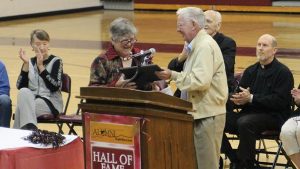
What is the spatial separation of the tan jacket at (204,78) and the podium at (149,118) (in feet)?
2.29

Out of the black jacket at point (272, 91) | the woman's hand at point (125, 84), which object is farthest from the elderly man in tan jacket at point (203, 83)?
the black jacket at point (272, 91)

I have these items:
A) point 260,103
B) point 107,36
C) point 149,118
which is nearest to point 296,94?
point 260,103

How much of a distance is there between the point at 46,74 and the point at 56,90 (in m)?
0.22

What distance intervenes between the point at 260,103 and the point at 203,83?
155cm

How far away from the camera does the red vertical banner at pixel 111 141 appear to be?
148 inches

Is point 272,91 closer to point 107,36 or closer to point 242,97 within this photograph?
point 242,97

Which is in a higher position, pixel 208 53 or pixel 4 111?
pixel 208 53

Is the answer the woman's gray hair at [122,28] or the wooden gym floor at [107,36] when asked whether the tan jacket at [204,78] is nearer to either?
the woman's gray hair at [122,28]

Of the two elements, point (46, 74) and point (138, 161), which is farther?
point (46, 74)

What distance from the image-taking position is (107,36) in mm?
17422

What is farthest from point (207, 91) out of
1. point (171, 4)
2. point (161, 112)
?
point (171, 4)

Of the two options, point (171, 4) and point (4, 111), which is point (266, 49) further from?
point (171, 4)

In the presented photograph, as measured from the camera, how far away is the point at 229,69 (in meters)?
7.02

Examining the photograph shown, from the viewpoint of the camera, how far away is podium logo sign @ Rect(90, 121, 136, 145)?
378 centimetres
